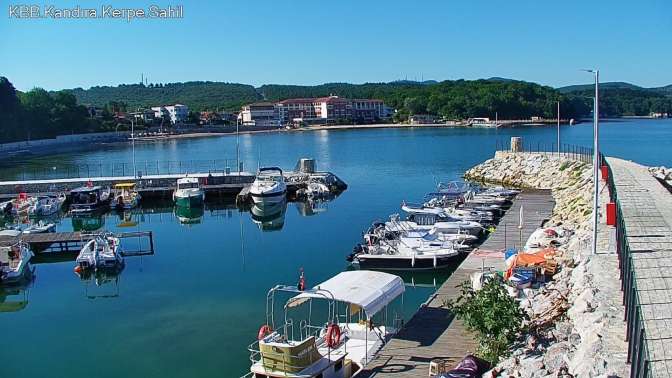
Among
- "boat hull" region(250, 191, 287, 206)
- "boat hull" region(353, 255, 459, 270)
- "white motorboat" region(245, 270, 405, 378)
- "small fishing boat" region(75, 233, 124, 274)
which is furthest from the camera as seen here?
"boat hull" region(250, 191, 287, 206)

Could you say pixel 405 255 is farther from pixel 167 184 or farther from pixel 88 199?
pixel 167 184

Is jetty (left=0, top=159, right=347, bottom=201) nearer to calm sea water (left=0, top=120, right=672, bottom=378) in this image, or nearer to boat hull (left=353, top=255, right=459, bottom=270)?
calm sea water (left=0, top=120, right=672, bottom=378)

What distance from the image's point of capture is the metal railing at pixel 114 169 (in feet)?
238

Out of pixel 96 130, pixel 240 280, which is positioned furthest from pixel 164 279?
pixel 96 130

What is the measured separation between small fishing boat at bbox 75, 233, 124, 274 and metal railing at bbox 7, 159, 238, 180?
41122 millimetres

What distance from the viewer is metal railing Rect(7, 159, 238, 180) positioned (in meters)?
72.6

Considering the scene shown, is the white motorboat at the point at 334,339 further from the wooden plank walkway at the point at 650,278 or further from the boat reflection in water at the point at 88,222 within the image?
the boat reflection in water at the point at 88,222

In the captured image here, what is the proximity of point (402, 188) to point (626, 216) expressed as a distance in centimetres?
3773

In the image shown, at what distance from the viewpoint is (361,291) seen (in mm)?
16141

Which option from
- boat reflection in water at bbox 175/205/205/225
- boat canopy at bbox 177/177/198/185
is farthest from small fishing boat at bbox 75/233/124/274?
boat canopy at bbox 177/177/198/185

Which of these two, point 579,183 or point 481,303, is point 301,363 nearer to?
point 481,303

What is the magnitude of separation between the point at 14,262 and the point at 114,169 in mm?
52287

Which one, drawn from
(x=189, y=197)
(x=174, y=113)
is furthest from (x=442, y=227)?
(x=174, y=113)

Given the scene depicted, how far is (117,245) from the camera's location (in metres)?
29.8
